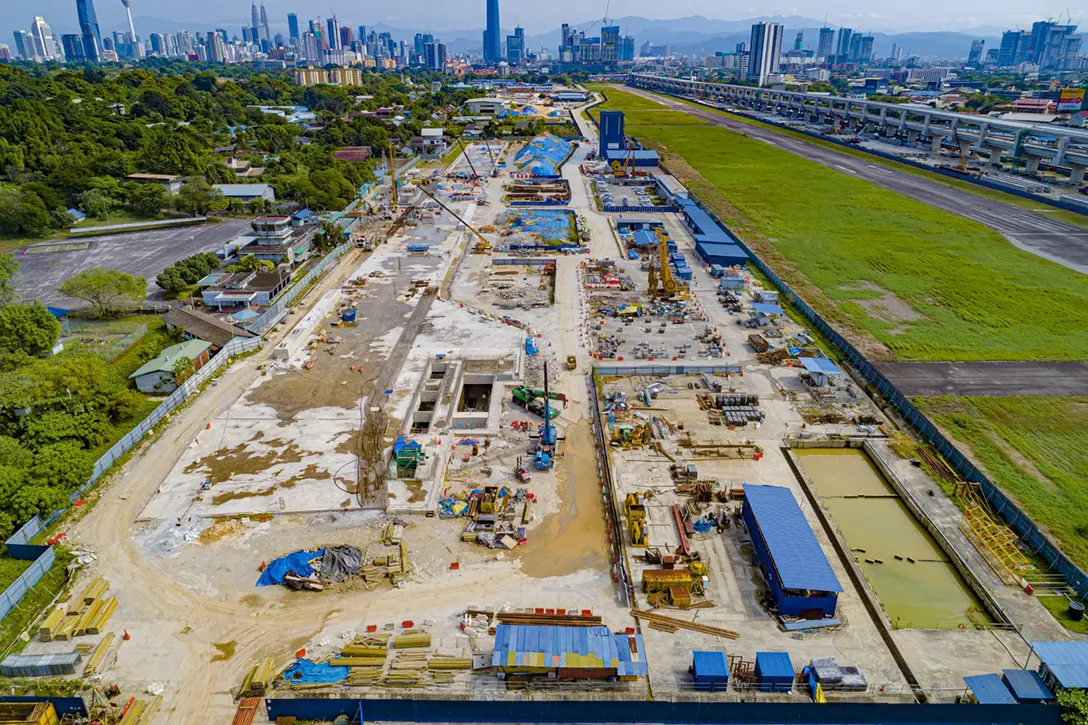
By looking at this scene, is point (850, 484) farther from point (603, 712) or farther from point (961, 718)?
point (603, 712)

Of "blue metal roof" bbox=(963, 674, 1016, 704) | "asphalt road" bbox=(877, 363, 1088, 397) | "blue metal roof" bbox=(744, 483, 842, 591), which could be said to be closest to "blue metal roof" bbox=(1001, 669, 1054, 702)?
"blue metal roof" bbox=(963, 674, 1016, 704)

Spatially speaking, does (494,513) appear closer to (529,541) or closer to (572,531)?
(529,541)

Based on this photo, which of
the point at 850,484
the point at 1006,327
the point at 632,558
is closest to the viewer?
the point at 632,558

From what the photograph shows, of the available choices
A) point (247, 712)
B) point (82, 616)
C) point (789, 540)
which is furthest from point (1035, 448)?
point (82, 616)

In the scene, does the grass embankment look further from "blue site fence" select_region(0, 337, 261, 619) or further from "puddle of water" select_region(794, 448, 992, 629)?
"blue site fence" select_region(0, 337, 261, 619)

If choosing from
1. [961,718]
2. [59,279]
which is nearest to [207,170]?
[59,279]

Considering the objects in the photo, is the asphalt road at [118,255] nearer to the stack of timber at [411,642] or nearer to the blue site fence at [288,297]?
the blue site fence at [288,297]
